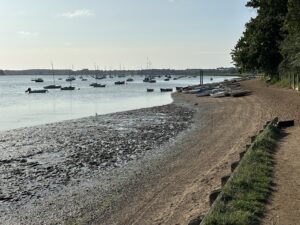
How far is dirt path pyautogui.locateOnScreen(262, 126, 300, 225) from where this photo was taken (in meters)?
8.91

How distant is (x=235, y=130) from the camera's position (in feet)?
97.0

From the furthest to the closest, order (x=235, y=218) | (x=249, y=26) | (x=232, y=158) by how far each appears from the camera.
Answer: (x=249, y=26) → (x=232, y=158) → (x=235, y=218)

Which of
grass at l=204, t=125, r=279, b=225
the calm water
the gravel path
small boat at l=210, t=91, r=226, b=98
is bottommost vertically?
the calm water

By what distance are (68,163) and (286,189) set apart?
40.5 ft

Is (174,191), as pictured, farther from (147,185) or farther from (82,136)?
(82,136)

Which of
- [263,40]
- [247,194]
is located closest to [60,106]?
[263,40]

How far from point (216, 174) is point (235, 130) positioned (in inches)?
548

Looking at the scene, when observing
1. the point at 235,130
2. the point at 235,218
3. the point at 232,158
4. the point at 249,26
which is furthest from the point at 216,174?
the point at 249,26

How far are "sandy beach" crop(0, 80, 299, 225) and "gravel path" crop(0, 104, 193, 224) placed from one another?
0.03 metres

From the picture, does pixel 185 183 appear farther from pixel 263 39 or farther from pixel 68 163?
pixel 263 39

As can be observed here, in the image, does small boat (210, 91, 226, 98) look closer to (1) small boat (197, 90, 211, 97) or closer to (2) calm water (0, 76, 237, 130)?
(1) small boat (197, 90, 211, 97)

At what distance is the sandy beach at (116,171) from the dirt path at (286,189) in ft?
6.59

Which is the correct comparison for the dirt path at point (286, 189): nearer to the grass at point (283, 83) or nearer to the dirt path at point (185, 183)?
the dirt path at point (185, 183)

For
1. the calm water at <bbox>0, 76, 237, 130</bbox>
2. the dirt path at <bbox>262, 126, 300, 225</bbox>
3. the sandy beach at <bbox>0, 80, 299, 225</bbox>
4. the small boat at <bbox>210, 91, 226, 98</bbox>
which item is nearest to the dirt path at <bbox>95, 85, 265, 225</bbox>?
the sandy beach at <bbox>0, 80, 299, 225</bbox>
